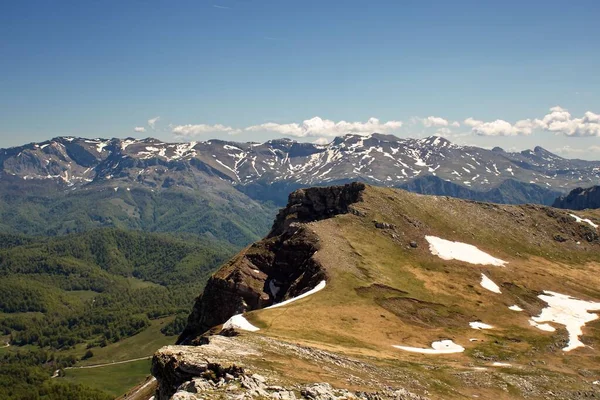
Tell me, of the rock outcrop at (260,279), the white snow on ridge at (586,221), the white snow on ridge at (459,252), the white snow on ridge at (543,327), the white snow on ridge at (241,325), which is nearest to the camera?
the white snow on ridge at (241,325)

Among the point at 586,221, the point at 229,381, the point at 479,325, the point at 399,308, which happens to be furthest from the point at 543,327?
the point at 586,221

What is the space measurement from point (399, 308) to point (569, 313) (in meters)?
43.3

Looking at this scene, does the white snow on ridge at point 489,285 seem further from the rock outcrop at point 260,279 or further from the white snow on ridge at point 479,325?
the rock outcrop at point 260,279

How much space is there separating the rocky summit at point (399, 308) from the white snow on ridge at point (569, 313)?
492 millimetres

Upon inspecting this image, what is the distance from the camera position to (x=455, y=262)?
428 ft

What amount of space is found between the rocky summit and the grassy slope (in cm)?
43

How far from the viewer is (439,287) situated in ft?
368

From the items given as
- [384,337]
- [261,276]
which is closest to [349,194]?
[261,276]

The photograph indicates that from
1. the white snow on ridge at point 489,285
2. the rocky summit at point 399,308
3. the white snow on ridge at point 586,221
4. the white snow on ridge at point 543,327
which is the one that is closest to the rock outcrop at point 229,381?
the rocky summit at point 399,308

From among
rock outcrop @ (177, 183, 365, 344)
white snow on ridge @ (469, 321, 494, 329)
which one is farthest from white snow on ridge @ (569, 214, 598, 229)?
rock outcrop @ (177, 183, 365, 344)

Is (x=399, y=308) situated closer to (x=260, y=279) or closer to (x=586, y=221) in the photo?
(x=260, y=279)

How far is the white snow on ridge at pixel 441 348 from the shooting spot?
77438mm

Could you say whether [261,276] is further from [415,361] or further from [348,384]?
[348,384]

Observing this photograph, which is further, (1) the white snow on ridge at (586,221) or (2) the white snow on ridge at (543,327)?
(1) the white snow on ridge at (586,221)
